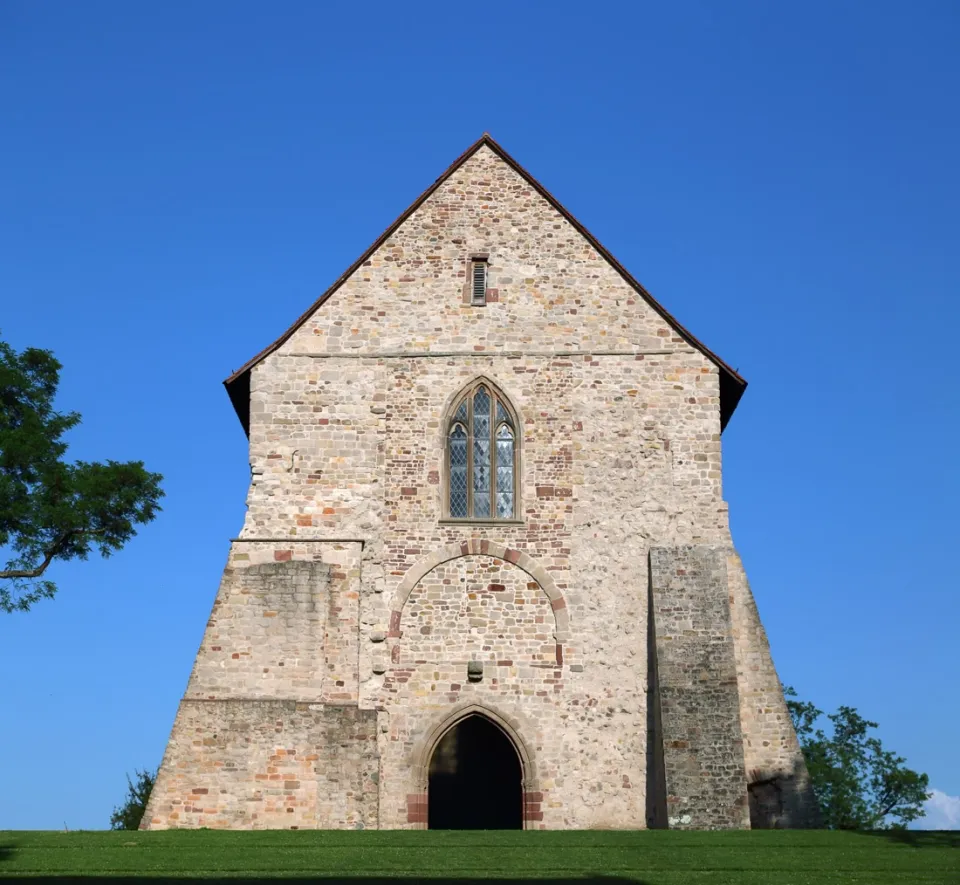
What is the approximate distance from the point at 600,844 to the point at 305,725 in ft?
17.5

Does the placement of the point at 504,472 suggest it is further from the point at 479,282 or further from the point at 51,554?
the point at 51,554

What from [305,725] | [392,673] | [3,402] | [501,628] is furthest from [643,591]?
[3,402]

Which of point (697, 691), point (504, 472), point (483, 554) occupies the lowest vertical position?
point (697, 691)

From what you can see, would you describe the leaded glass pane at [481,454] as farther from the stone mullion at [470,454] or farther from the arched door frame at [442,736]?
the arched door frame at [442,736]

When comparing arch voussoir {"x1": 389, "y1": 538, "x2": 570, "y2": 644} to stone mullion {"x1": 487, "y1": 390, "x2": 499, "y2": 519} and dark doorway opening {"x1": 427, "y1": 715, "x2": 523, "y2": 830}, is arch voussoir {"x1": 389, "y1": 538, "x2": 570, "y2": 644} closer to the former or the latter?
stone mullion {"x1": 487, "y1": 390, "x2": 499, "y2": 519}

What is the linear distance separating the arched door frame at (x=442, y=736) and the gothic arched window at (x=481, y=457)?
3.07 m

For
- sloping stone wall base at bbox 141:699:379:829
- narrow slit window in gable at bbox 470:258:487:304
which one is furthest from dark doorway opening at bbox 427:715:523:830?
narrow slit window in gable at bbox 470:258:487:304

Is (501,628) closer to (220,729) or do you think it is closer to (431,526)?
(431,526)

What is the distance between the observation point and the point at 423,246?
73.9 ft

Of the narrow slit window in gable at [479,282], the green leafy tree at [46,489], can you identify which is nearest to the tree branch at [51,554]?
the green leafy tree at [46,489]

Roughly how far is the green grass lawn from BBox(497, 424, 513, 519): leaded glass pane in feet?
17.9

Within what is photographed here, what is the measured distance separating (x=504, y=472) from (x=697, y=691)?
4.59 meters

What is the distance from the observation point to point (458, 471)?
21.5m

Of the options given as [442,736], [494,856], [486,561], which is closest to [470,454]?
[486,561]
